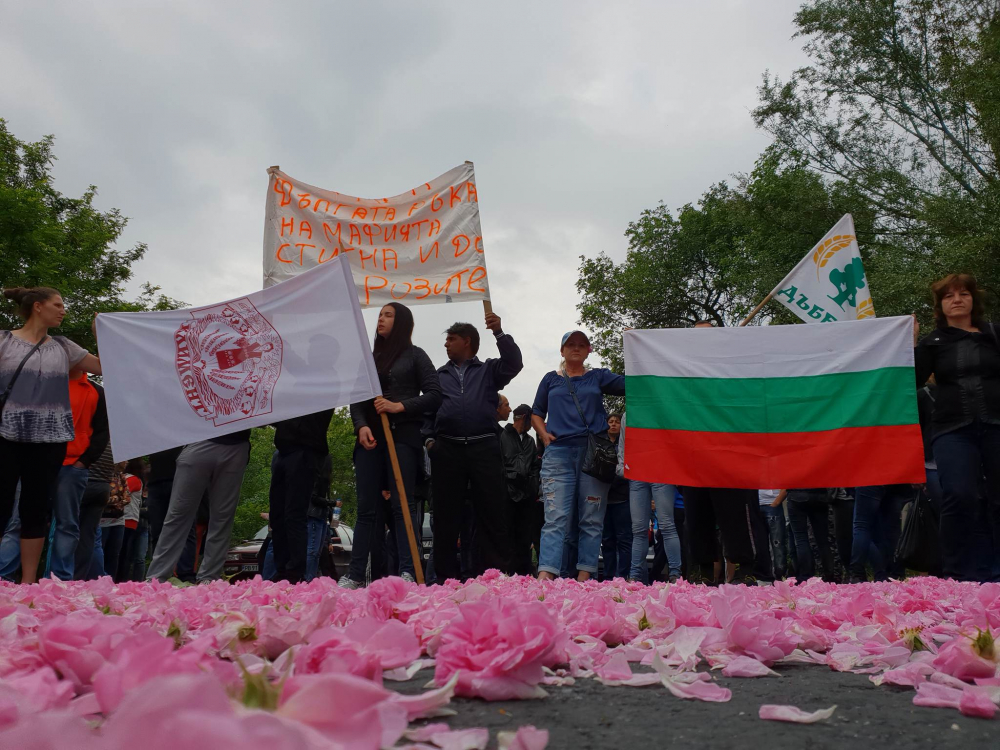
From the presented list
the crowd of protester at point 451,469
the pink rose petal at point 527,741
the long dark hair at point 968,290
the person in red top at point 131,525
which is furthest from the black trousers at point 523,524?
the pink rose petal at point 527,741

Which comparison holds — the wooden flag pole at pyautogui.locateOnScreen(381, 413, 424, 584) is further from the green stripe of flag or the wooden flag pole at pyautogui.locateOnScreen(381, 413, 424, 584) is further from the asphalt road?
the asphalt road

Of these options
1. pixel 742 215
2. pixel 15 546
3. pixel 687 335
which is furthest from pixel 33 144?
pixel 687 335

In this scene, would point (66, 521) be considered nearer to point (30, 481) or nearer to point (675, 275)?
point (30, 481)

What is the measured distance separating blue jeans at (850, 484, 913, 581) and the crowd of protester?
14 millimetres

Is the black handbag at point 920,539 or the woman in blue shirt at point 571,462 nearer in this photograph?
the woman in blue shirt at point 571,462

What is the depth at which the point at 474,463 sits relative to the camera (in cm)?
593

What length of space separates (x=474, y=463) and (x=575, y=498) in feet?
3.49

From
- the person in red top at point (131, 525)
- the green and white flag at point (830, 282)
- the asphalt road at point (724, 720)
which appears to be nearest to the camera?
the asphalt road at point (724, 720)

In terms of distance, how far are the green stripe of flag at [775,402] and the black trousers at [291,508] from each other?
7.81ft

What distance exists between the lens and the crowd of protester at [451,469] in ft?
17.0

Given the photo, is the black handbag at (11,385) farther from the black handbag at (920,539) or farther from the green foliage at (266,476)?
the green foliage at (266,476)

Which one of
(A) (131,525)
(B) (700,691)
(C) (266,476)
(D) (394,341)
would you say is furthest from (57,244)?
(C) (266,476)

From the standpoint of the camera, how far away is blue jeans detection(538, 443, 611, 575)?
6410 mm

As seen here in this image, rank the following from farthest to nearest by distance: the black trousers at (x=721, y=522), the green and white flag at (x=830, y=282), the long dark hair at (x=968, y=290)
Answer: the green and white flag at (x=830, y=282) → the black trousers at (x=721, y=522) → the long dark hair at (x=968, y=290)
